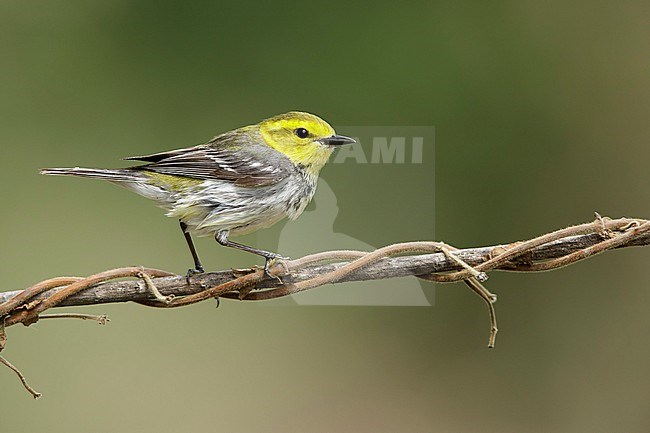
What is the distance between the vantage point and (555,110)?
193 centimetres

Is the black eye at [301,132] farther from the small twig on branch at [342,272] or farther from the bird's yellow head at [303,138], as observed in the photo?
the small twig on branch at [342,272]

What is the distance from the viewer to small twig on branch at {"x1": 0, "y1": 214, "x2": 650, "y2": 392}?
868 millimetres

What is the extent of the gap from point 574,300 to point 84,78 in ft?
4.13

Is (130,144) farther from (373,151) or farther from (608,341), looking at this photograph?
(608,341)

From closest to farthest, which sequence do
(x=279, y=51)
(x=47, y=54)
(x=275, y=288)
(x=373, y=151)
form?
1. (x=275, y=288)
2. (x=373, y=151)
3. (x=279, y=51)
4. (x=47, y=54)

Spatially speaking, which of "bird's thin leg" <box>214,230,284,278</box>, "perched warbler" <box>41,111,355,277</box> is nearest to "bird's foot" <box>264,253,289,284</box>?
"bird's thin leg" <box>214,230,284,278</box>

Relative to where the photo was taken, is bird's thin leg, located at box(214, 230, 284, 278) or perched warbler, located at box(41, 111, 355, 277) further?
perched warbler, located at box(41, 111, 355, 277)

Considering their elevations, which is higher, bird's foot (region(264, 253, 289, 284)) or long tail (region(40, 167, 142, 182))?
long tail (region(40, 167, 142, 182))

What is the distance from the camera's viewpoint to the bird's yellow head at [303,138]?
1.07 meters

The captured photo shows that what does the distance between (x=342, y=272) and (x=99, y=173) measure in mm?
362

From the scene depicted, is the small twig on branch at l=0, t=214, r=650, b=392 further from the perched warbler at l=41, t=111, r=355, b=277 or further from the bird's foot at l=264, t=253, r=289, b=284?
the perched warbler at l=41, t=111, r=355, b=277

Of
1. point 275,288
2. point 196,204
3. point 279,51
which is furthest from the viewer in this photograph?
point 279,51

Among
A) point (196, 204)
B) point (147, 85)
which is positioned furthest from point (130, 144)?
point (196, 204)

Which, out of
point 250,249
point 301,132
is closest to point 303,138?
point 301,132
